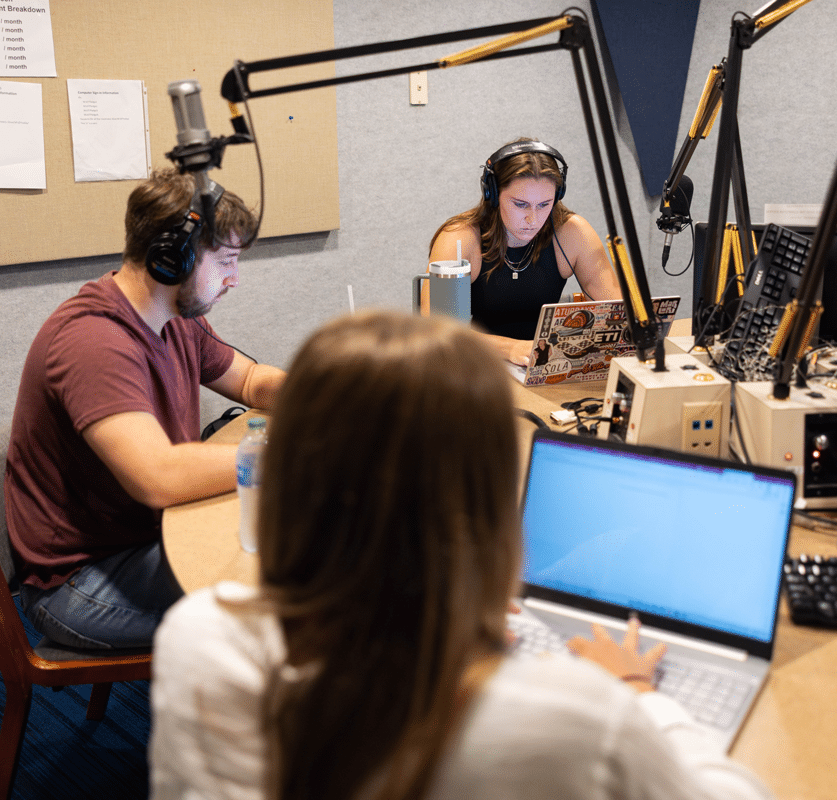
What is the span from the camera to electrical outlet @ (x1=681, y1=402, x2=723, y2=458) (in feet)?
4.29

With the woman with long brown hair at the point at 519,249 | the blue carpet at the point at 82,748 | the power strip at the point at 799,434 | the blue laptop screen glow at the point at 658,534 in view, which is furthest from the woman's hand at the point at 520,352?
the blue carpet at the point at 82,748

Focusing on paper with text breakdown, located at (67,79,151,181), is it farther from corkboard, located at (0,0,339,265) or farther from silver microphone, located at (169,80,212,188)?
silver microphone, located at (169,80,212,188)

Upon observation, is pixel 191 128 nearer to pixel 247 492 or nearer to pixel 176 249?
pixel 176 249

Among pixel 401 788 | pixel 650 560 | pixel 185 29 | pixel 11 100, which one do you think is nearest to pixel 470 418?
pixel 401 788

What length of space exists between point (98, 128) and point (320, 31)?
2.72 feet

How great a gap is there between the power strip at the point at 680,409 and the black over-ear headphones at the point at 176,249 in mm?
785

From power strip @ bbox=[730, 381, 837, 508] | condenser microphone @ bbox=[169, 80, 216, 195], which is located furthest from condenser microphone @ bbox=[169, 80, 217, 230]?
power strip @ bbox=[730, 381, 837, 508]

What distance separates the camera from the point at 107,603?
4.55ft

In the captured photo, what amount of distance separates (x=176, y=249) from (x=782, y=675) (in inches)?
44.2

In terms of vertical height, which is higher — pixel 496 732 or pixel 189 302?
pixel 189 302

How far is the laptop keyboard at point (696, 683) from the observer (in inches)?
34.0

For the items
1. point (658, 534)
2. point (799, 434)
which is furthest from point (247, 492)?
point (799, 434)

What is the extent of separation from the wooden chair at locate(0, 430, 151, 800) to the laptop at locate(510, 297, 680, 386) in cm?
98

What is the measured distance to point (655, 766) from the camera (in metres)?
0.55
